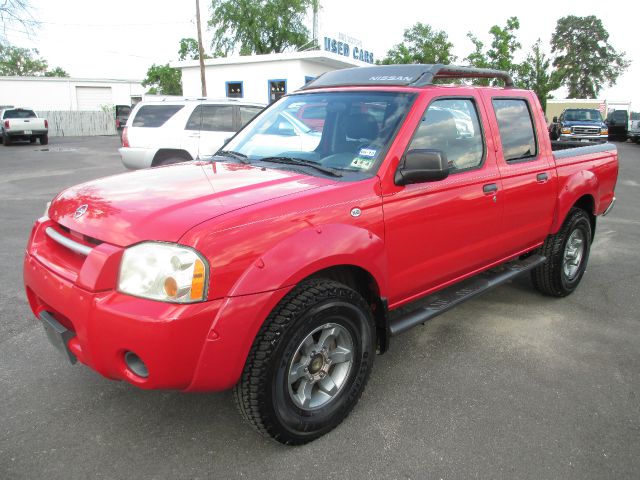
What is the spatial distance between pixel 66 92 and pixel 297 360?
4944 centimetres

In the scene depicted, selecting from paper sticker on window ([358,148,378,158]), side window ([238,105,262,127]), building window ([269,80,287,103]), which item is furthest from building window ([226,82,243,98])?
paper sticker on window ([358,148,378,158])

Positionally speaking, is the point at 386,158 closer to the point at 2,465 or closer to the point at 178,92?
the point at 2,465

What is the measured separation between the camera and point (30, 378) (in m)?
3.28

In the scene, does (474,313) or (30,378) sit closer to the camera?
(30,378)

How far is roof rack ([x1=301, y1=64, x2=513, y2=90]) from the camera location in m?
3.39

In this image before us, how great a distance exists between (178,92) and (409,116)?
55.8 meters

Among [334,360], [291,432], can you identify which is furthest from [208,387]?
[334,360]

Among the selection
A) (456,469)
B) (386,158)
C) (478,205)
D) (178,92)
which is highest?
(178,92)

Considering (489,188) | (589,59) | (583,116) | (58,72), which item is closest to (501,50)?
(583,116)

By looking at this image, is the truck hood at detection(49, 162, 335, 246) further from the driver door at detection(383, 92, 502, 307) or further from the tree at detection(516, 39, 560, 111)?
the tree at detection(516, 39, 560, 111)

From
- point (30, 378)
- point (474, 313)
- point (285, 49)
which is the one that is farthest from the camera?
point (285, 49)

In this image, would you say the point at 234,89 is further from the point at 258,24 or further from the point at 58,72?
the point at 58,72

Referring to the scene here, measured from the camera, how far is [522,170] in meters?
3.94

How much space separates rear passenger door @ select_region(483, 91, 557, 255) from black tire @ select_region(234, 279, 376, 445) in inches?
66.6
